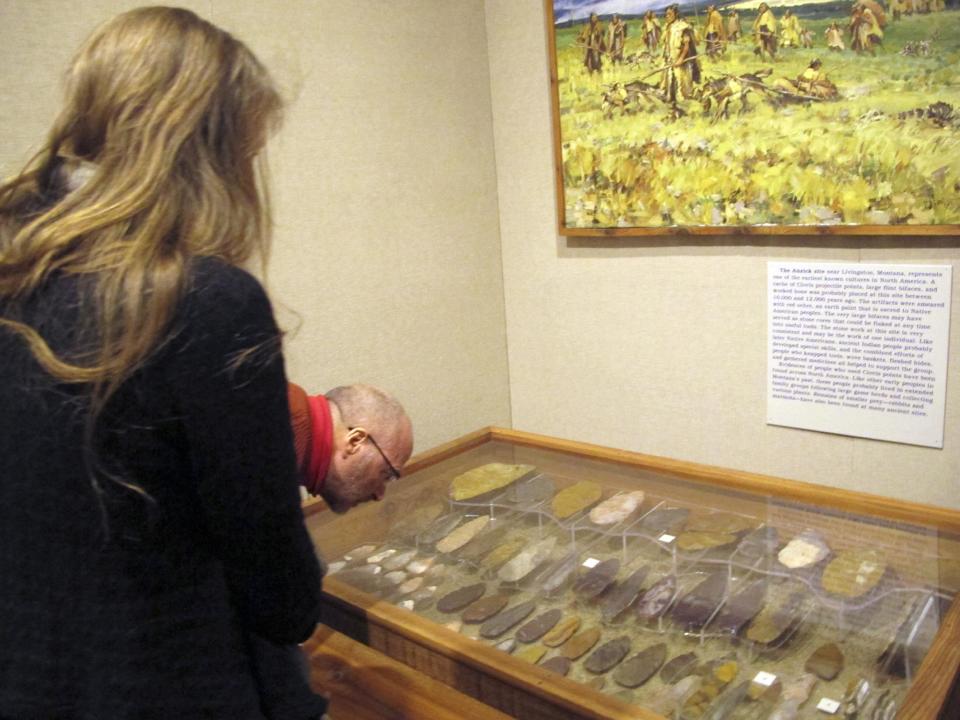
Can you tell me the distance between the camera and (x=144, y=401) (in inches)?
40.4

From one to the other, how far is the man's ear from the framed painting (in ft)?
5.44

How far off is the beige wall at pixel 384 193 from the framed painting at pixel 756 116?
0.41 metres

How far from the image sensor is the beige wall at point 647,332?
270 centimetres

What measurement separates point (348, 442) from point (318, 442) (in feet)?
0.24

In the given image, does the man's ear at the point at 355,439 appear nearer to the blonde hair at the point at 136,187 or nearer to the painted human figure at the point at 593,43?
the blonde hair at the point at 136,187

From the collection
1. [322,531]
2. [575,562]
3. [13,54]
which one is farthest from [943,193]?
[13,54]

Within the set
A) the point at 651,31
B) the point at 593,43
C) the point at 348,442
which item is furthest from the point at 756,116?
the point at 348,442

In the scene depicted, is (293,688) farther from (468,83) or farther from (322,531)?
(468,83)

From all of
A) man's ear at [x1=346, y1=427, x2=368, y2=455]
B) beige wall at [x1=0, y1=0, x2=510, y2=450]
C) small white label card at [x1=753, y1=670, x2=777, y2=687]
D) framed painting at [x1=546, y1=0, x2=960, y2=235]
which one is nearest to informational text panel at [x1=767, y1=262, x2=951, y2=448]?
framed painting at [x1=546, y1=0, x2=960, y2=235]

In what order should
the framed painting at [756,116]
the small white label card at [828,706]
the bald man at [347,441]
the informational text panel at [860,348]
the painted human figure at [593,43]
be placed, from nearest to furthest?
the bald man at [347,441]
the small white label card at [828,706]
the framed painting at [756,116]
the informational text panel at [860,348]
the painted human figure at [593,43]

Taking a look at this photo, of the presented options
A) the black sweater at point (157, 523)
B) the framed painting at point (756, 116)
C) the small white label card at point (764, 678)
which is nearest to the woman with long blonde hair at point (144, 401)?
the black sweater at point (157, 523)

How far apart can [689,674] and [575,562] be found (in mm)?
546

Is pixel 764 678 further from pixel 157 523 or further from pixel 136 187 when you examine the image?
pixel 136 187

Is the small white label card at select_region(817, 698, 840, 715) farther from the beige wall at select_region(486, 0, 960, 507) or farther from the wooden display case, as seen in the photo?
the beige wall at select_region(486, 0, 960, 507)
